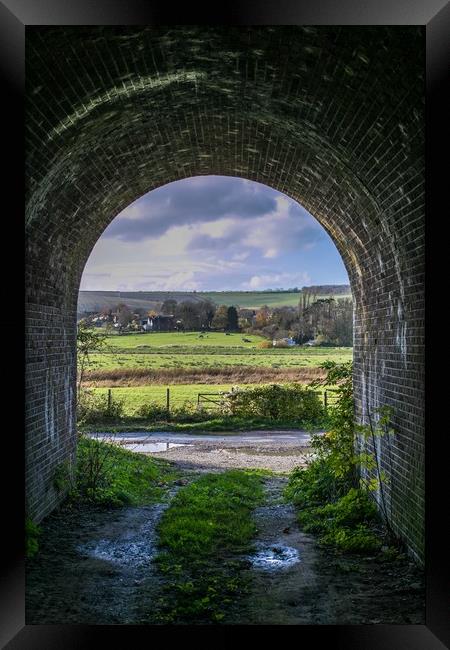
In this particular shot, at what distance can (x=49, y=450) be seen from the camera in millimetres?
8945

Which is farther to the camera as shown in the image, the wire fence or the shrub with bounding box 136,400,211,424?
the wire fence

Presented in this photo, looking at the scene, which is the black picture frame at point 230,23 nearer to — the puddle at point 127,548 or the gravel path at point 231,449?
the puddle at point 127,548

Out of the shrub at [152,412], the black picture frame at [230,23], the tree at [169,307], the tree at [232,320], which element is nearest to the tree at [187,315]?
the tree at [169,307]

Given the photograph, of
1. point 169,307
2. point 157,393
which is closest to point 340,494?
point 157,393

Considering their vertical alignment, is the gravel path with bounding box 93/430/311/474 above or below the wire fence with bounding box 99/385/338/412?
below

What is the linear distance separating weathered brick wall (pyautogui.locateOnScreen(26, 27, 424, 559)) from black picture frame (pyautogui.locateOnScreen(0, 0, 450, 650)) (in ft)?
1.11

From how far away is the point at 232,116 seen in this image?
8.43 m

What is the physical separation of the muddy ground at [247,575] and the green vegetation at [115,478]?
2.53 ft

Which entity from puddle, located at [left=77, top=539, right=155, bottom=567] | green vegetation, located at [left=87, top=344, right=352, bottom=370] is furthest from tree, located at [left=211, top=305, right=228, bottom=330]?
puddle, located at [left=77, top=539, right=155, bottom=567]

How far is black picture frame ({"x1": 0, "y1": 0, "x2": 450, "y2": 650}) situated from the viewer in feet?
16.5

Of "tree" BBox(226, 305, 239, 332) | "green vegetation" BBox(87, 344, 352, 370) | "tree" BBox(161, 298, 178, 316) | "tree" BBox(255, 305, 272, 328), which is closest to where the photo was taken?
"green vegetation" BBox(87, 344, 352, 370)

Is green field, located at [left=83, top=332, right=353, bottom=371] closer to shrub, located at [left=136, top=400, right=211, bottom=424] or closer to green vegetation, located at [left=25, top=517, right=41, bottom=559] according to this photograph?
shrub, located at [left=136, top=400, right=211, bottom=424]
